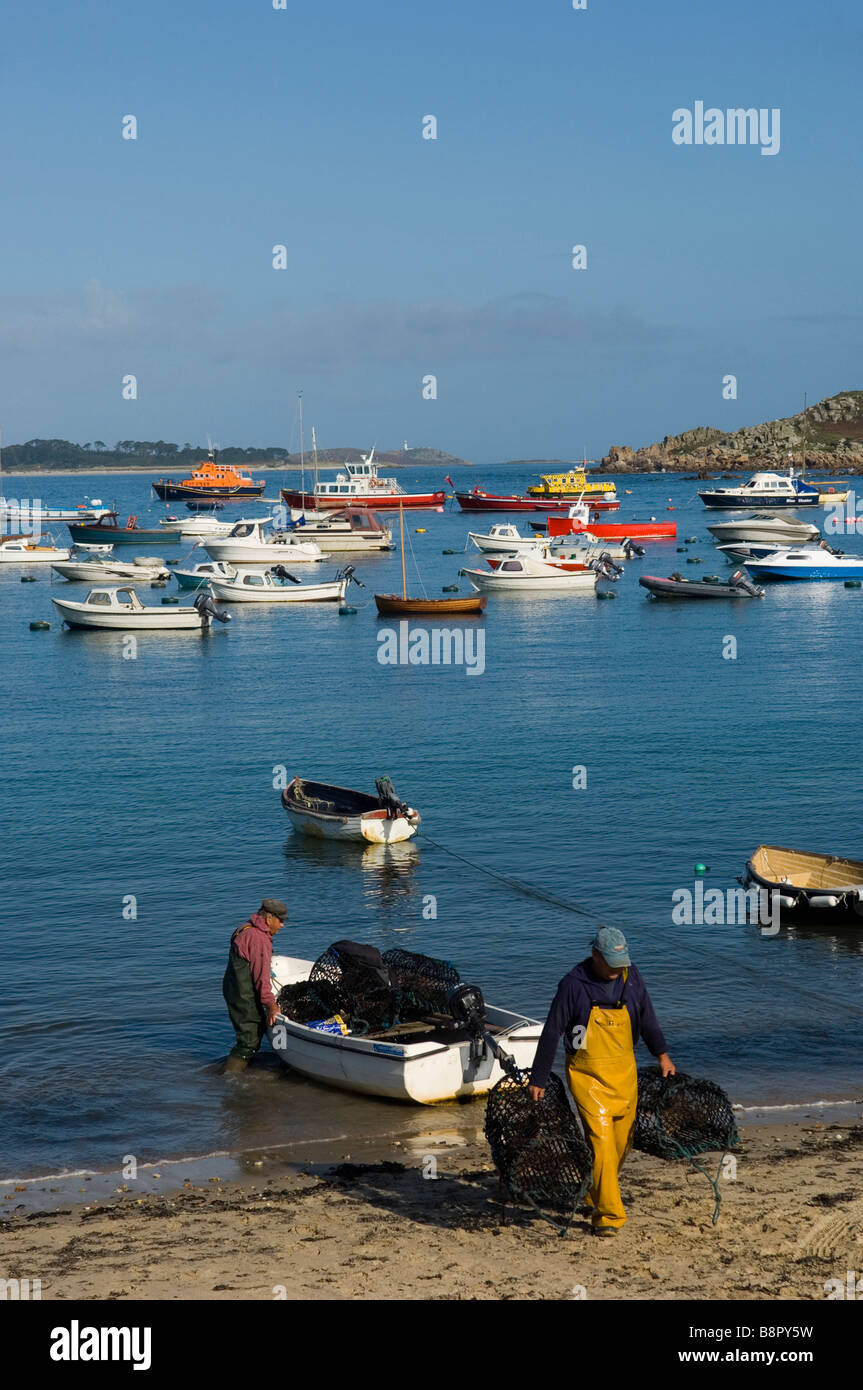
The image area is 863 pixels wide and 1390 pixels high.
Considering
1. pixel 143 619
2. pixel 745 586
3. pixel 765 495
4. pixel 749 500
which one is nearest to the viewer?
pixel 143 619

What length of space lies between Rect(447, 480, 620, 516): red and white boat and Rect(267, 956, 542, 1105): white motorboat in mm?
105617

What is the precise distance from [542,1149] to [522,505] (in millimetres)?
125525

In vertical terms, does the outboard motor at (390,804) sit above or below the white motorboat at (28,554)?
below

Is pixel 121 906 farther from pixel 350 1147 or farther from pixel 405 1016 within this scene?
pixel 350 1147

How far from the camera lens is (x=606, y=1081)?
860cm

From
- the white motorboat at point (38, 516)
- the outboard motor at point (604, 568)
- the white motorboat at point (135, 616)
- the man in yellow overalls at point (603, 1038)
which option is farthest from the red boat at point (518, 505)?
the man in yellow overalls at point (603, 1038)

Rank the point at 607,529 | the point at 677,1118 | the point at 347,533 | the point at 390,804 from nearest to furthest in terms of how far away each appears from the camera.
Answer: the point at 677,1118, the point at 390,804, the point at 347,533, the point at 607,529

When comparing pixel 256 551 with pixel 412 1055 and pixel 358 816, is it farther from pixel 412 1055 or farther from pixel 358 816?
pixel 412 1055

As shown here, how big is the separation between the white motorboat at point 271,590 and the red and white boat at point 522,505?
5640 cm

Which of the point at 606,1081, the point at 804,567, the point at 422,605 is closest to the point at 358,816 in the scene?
the point at 606,1081

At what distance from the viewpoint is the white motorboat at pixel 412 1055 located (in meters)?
12.6

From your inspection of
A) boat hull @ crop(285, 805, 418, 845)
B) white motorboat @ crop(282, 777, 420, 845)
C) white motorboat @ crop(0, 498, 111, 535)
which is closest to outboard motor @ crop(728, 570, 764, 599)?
white motorboat @ crop(282, 777, 420, 845)

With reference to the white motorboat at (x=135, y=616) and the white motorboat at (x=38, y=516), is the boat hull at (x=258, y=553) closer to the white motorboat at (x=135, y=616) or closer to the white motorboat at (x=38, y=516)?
the white motorboat at (x=135, y=616)
